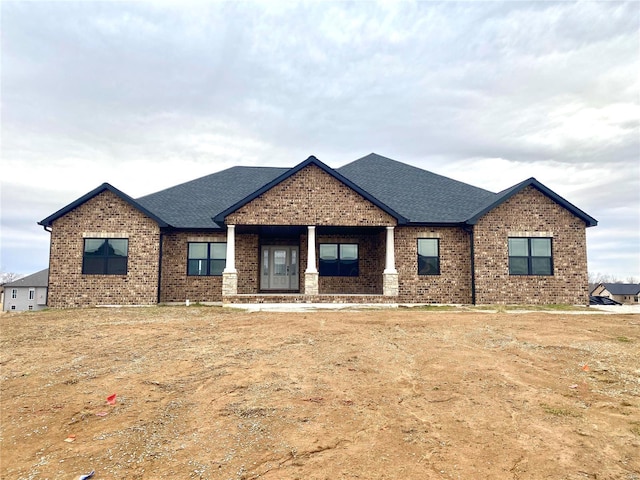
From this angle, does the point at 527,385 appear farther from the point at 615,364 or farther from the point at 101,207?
the point at 101,207

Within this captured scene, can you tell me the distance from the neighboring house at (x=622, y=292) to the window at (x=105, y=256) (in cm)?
6370

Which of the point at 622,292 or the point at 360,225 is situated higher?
the point at 360,225

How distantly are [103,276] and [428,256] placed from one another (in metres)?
14.7

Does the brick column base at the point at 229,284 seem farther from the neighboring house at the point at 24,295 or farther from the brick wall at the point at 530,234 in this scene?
the neighboring house at the point at 24,295

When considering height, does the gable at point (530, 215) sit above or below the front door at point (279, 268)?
above

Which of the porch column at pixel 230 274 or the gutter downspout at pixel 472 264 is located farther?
the gutter downspout at pixel 472 264

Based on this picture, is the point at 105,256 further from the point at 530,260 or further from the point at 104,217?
the point at 530,260

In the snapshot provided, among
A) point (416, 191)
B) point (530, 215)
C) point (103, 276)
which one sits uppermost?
point (416, 191)

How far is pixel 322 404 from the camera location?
596 centimetres

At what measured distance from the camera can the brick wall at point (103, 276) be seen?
18.1 meters

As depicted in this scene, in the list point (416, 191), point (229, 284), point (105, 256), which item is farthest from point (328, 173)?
point (105, 256)

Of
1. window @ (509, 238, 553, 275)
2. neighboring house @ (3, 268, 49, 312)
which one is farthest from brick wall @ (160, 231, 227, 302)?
neighboring house @ (3, 268, 49, 312)

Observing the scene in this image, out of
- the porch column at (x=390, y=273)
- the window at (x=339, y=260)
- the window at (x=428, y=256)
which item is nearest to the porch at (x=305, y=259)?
the window at (x=339, y=260)

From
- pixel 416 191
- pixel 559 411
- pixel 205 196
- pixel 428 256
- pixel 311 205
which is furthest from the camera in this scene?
pixel 205 196
